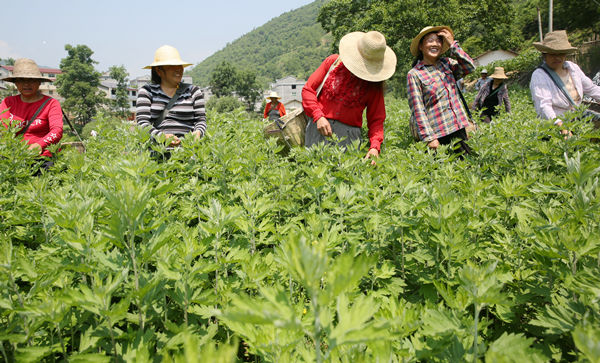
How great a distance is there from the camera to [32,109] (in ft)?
15.4

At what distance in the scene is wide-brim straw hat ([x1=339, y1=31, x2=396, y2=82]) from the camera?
381 cm

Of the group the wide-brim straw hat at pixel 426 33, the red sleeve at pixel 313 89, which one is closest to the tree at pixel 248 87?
the wide-brim straw hat at pixel 426 33

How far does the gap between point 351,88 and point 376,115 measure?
1.60 feet

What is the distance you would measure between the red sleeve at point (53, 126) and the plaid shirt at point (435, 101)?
15.9 feet

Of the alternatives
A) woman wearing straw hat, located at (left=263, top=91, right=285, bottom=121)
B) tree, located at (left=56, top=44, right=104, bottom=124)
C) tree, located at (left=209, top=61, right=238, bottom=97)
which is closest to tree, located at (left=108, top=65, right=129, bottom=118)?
tree, located at (left=56, top=44, right=104, bottom=124)

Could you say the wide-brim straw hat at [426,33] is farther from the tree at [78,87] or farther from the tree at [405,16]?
the tree at [78,87]

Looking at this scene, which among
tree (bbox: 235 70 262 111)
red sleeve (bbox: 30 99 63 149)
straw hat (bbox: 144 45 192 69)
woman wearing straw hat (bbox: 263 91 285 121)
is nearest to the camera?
straw hat (bbox: 144 45 192 69)

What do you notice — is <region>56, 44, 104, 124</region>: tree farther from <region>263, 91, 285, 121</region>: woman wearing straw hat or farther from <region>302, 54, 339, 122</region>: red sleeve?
<region>302, 54, 339, 122</region>: red sleeve

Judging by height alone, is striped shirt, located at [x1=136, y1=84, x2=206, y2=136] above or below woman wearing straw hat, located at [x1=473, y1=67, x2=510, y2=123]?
above

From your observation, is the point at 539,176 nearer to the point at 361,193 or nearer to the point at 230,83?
the point at 361,193

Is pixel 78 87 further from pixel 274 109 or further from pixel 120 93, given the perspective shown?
pixel 274 109

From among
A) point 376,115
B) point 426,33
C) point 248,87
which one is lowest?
point 376,115

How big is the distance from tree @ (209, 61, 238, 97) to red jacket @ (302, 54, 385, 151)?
12044 centimetres

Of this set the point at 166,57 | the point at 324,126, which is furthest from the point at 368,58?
the point at 166,57
